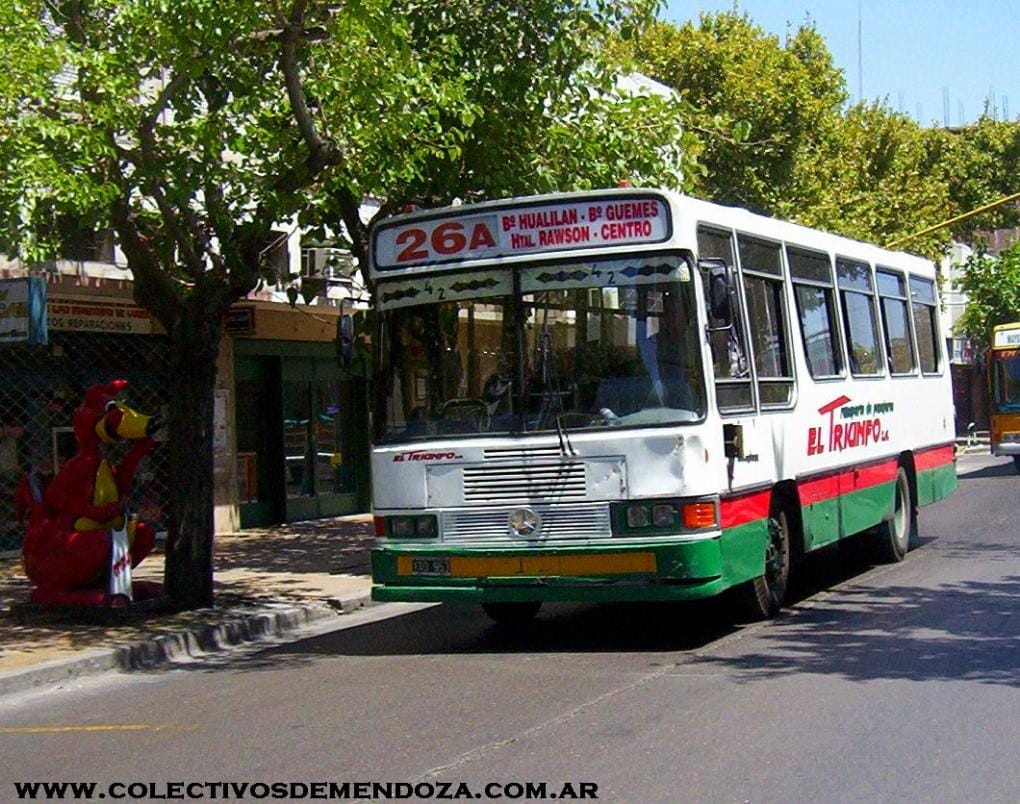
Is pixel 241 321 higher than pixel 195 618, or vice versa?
pixel 241 321

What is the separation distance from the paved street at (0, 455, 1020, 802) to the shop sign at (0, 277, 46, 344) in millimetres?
5230

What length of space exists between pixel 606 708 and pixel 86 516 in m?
5.92

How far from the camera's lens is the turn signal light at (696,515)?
9.97 meters

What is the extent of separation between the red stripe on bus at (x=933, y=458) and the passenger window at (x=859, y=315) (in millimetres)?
1856

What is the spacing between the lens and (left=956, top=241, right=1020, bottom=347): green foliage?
48375mm

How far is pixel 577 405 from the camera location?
10.2 meters

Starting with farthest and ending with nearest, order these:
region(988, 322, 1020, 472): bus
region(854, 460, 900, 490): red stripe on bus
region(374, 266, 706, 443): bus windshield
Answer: region(988, 322, 1020, 472): bus, region(854, 460, 900, 490): red stripe on bus, region(374, 266, 706, 443): bus windshield

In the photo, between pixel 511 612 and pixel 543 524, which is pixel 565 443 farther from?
pixel 511 612

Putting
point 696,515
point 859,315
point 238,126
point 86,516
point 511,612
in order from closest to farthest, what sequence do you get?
point 696,515
point 511,612
point 86,516
point 238,126
point 859,315

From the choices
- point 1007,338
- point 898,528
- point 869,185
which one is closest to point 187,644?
point 898,528

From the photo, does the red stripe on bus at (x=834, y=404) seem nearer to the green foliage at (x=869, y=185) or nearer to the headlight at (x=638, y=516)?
the headlight at (x=638, y=516)

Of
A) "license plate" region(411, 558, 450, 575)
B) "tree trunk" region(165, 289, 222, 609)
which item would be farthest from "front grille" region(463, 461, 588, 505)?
"tree trunk" region(165, 289, 222, 609)

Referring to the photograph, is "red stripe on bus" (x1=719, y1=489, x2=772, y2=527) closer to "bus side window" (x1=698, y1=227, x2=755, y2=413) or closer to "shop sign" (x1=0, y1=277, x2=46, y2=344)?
"bus side window" (x1=698, y1=227, x2=755, y2=413)

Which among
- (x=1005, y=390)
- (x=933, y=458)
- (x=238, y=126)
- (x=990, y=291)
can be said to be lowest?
(x=933, y=458)
